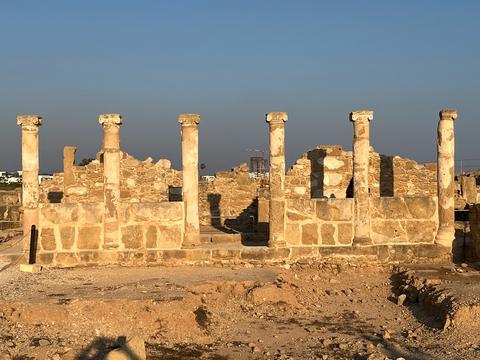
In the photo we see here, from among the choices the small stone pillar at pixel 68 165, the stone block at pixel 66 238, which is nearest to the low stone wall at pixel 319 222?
the stone block at pixel 66 238

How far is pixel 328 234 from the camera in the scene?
12.3 m

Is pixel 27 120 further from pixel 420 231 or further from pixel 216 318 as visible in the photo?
pixel 420 231

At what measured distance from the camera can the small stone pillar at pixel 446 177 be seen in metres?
12.4

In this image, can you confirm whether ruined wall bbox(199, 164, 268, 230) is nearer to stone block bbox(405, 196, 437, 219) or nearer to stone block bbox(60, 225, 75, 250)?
stone block bbox(405, 196, 437, 219)

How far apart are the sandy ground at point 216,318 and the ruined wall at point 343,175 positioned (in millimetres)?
8628

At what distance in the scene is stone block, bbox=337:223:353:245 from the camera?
483 inches

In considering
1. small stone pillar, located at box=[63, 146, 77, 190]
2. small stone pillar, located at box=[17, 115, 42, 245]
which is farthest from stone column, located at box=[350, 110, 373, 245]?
small stone pillar, located at box=[63, 146, 77, 190]

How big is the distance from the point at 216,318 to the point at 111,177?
434 cm

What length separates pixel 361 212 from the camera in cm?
1227

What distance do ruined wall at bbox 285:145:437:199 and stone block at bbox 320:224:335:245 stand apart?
23.4 ft

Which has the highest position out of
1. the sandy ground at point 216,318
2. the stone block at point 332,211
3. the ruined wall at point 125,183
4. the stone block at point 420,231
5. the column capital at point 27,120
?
the column capital at point 27,120

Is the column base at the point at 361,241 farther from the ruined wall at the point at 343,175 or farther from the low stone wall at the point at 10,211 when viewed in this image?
the low stone wall at the point at 10,211

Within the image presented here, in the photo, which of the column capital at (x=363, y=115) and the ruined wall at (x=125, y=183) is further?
the ruined wall at (x=125, y=183)

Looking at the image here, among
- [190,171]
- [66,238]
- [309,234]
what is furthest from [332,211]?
[66,238]
